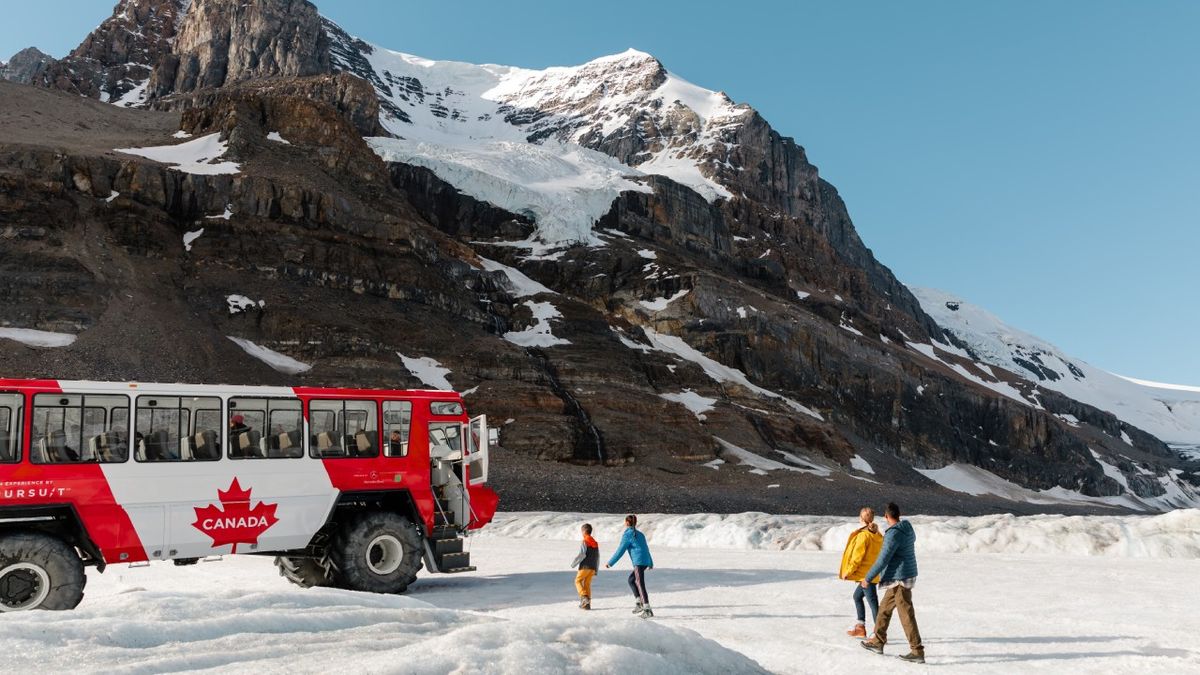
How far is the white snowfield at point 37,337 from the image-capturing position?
181ft

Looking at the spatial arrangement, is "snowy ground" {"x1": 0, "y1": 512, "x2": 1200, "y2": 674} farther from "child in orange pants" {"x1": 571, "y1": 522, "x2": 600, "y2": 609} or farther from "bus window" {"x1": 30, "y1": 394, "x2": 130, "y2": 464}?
"bus window" {"x1": 30, "y1": 394, "x2": 130, "y2": 464}

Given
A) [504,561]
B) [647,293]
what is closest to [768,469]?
[647,293]

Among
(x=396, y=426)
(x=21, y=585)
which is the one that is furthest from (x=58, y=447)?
(x=396, y=426)

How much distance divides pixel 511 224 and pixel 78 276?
198 ft

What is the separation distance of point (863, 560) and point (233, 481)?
10.8 meters

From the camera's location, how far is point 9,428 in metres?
13.1

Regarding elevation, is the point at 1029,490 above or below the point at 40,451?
below

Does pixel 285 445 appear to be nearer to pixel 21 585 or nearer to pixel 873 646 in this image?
pixel 21 585

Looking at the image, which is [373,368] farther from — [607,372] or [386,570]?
[386,570]

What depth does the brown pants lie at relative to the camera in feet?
32.7

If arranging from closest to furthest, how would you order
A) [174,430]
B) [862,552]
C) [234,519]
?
[862,552] → [174,430] → [234,519]

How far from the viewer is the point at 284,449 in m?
15.3

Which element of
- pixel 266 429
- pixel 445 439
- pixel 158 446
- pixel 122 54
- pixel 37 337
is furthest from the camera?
pixel 122 54

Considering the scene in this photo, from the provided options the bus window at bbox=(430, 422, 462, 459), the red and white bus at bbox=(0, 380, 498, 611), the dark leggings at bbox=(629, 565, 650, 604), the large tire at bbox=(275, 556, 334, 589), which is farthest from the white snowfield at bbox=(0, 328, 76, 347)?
the dark leggings at bbox=(629, 565, 650, 604)
